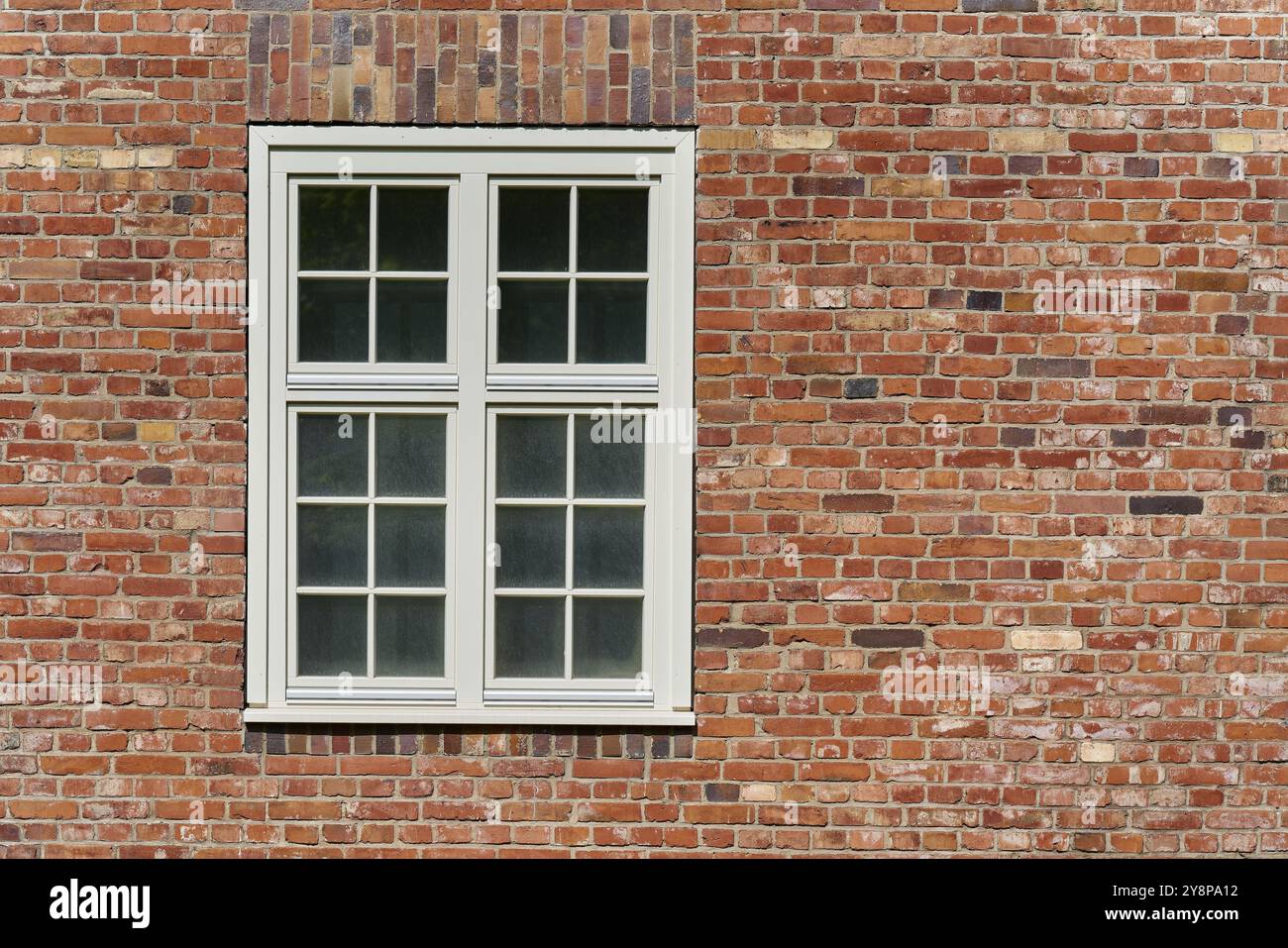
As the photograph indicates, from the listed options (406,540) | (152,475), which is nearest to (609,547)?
(406,540)

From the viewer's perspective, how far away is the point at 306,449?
12.6 ft

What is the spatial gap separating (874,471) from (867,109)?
1311 millimetres

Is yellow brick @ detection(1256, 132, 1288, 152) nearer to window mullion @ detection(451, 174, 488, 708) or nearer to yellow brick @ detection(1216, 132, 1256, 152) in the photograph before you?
yellow brick @ detection(1216, 132, 1256, 152)

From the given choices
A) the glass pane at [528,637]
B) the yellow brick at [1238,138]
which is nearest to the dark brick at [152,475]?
the glass pane at [528,637]

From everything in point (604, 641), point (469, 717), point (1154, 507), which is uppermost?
point (1154, 507)

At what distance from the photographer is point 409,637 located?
3.83 m

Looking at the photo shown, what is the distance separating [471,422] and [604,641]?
0.95 m

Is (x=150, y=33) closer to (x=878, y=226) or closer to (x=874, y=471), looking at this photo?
(x=878, y=226)

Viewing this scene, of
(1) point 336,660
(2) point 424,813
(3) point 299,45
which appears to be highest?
(3) point 299,45

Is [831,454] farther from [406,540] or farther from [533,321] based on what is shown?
[406,540]

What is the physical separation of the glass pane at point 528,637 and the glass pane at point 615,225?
1268mm

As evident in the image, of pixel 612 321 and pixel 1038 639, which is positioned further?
pixel 612 321

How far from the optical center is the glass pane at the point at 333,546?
3830 mm

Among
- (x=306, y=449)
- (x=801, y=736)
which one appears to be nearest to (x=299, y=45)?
(x=306, y=449)
